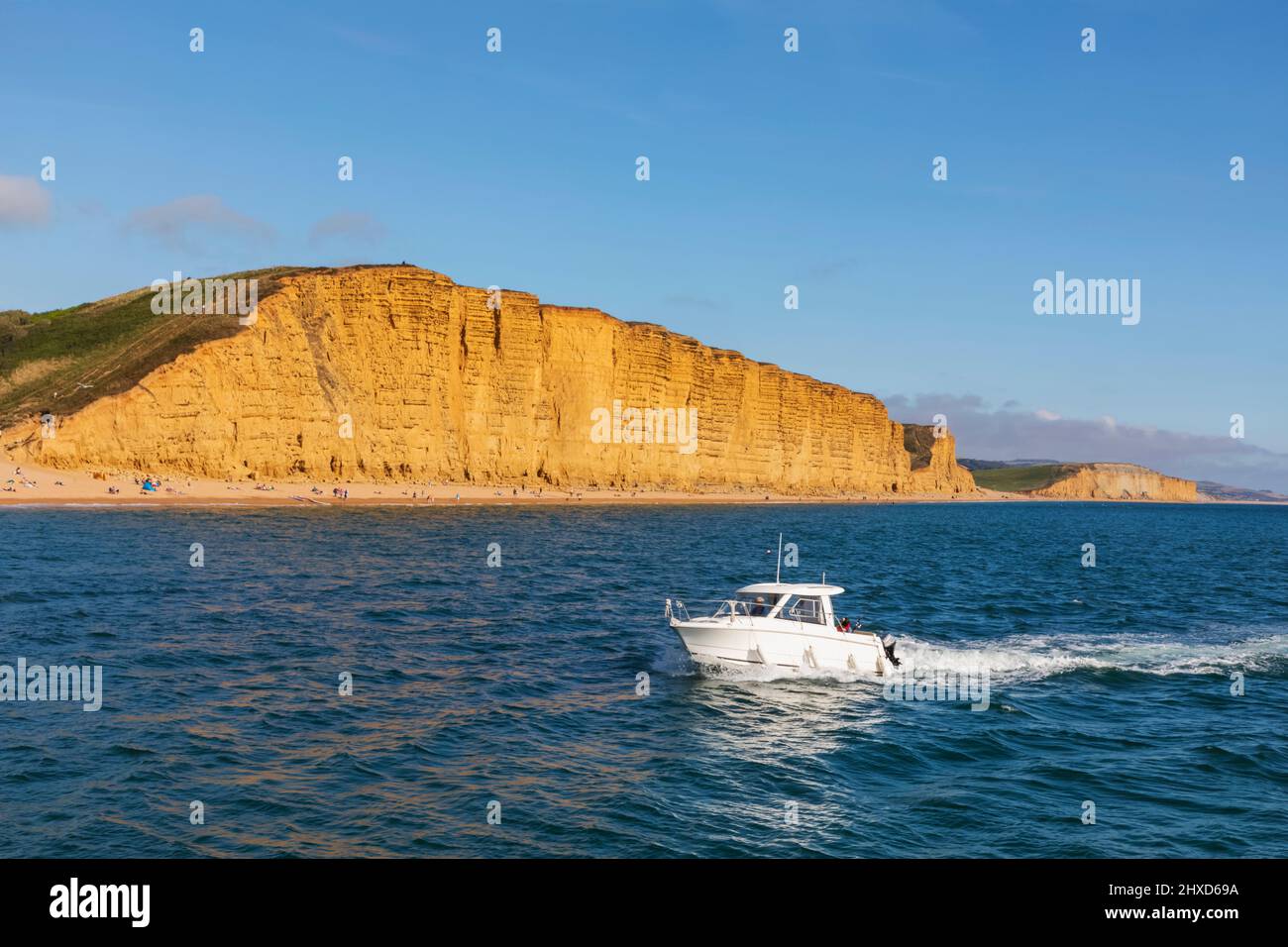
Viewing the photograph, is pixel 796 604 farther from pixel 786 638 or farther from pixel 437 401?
pixel 437 401

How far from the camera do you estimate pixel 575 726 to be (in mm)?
18359

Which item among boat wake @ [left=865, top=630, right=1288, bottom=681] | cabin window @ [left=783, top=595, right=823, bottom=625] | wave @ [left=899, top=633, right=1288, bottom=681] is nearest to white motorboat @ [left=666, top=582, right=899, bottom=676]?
cabin window @ [left=783, top=595, right=823, bottom=625]

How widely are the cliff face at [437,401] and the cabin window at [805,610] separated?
66551 millimetres

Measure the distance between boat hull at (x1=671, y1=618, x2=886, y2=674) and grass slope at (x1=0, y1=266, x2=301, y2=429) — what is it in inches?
2663

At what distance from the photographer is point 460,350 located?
324ft

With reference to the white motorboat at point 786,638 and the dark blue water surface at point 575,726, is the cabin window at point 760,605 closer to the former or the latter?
the white motorboat at point 786,638

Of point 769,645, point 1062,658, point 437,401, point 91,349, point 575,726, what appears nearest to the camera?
point 575,726

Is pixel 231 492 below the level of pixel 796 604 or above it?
above

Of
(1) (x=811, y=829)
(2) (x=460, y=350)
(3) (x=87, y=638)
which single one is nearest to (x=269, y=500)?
(2) (x=460, y=350)

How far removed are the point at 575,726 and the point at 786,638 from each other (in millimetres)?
7112

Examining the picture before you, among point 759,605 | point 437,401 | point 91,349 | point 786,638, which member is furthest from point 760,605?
point 91,349

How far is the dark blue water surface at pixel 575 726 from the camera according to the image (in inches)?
520

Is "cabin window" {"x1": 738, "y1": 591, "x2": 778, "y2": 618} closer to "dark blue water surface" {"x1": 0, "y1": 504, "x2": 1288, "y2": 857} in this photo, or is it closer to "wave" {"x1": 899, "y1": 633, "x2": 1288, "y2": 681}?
"dark blue water surface" {"x1": 0, "y1": 504, "x2": 1288, "y2": 857}

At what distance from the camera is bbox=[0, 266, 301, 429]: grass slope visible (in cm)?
7731
